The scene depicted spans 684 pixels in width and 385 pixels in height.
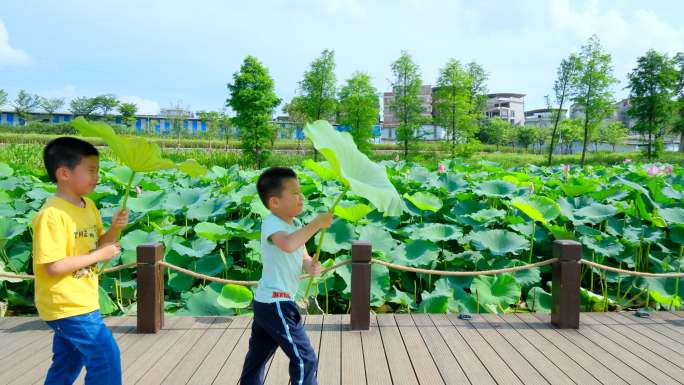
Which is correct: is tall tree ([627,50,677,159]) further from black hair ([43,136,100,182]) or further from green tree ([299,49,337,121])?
black hair ([43,136,100,182])

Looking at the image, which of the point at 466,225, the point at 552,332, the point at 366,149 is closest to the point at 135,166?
the point at 552,332

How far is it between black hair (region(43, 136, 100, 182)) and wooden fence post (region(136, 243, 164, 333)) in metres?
1.57

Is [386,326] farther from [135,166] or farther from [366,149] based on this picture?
[366,149]

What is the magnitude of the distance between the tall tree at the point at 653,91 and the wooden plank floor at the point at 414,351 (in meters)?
30.2

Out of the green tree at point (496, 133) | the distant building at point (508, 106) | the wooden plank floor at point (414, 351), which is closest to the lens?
the wooden plank floor at point (414, 351)

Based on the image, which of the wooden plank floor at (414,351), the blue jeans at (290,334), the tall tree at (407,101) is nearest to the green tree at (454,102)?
the tall tree at (407,101)

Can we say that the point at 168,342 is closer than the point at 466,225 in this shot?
Yes

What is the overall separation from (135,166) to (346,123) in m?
23.8

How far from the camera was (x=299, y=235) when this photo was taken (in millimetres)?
1795

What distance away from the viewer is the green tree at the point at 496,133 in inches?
2293

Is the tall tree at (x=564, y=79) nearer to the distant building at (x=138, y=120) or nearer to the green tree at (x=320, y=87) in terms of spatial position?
the green tree at (x=320, y=87)

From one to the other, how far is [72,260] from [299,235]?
0.76 metres

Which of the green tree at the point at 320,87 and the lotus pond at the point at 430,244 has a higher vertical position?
the green tree at the point at 320,87

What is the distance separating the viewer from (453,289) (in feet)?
13.4
